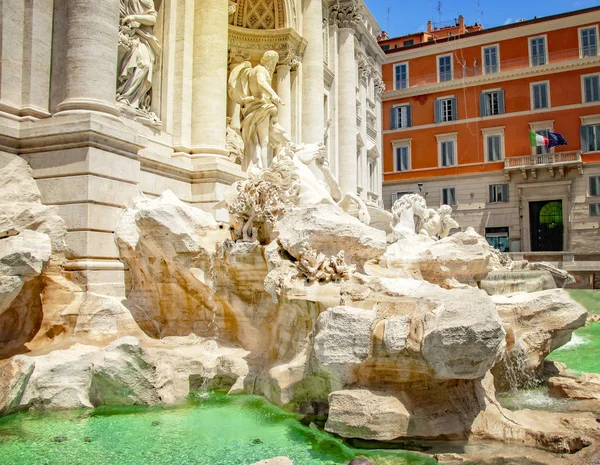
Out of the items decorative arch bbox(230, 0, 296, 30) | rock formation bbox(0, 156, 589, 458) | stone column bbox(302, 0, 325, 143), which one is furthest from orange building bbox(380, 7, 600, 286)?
rock formation bbox(0, 156, 589, 458)

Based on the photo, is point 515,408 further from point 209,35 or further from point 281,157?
point 209,35

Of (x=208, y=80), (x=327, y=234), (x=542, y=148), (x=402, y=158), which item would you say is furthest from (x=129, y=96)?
(x=402, y=158)

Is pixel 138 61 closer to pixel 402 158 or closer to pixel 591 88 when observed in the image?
pixel 402 158

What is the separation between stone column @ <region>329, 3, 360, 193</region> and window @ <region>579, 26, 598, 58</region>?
13201 millimetres

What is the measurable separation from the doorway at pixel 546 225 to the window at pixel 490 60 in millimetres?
6943

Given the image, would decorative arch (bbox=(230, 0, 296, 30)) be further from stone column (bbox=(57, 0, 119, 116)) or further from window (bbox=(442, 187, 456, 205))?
window (bbox=(442, 187, 456, 205))

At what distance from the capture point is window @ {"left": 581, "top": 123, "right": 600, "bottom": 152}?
79.9 feet

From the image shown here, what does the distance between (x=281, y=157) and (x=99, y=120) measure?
2.20 meters

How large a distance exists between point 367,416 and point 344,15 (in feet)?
52.5

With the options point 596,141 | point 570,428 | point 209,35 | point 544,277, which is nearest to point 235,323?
point 570,428

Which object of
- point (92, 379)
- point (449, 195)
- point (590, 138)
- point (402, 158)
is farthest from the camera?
point (402, 158)

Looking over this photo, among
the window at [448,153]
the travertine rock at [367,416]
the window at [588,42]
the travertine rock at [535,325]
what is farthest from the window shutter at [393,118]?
the travertine rock at [367,416]

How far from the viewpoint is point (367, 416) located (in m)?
3.91

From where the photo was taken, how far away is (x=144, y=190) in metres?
7.98
